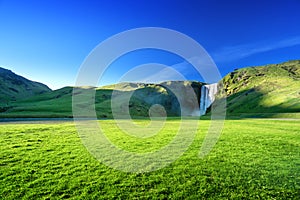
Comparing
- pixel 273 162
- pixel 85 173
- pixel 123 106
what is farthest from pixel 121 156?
pixel 123 106

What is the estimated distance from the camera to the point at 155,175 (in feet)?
51.8

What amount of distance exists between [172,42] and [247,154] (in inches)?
621

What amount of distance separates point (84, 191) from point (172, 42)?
787 inches

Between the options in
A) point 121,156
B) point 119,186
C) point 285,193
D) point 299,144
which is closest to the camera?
point 285,193

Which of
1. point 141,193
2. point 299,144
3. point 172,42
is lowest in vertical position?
point 141,193

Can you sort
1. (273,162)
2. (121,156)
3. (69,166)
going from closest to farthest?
(69,166) → (273,162) → (121,156)

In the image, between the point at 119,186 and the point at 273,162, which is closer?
the point at 119,186

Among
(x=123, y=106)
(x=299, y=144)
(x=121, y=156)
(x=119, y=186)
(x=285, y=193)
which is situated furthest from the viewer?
(x=123, y=106)

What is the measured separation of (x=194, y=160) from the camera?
62.7 ft

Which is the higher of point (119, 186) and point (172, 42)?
point (172, 42)

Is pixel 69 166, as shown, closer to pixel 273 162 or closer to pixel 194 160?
pixel 194 160

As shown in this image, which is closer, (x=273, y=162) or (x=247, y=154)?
(x=273, y=162)

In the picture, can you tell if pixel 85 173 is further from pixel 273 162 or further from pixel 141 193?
pixel 273 162

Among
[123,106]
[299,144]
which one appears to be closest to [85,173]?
[299,144]
